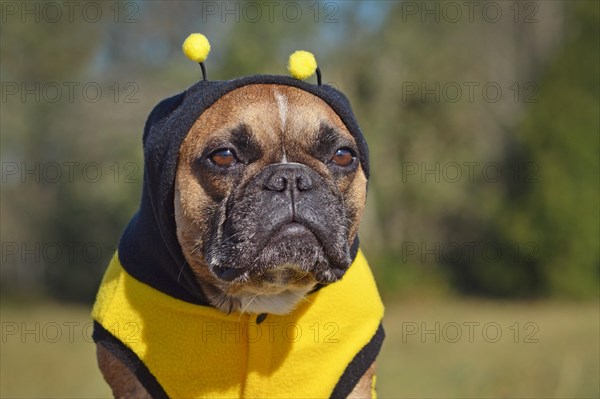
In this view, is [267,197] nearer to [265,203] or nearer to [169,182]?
[265,203]

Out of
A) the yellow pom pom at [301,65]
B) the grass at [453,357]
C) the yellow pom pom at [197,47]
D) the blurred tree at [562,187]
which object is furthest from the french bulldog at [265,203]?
the blurred tree at [562,187]

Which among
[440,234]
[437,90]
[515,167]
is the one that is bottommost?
[440,234]

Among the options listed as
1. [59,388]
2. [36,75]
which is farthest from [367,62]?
[59,388]

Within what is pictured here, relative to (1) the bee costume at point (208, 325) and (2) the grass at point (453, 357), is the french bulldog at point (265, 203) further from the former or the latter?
(2) the grass at point (453, 357)

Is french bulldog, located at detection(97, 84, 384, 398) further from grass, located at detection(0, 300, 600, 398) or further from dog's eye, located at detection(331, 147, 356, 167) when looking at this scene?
grass, located at detection(0, 300, 600, 398)

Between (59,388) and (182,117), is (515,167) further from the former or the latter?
(182,117)

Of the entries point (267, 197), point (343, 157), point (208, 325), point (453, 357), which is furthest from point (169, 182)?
point (453, 357)
